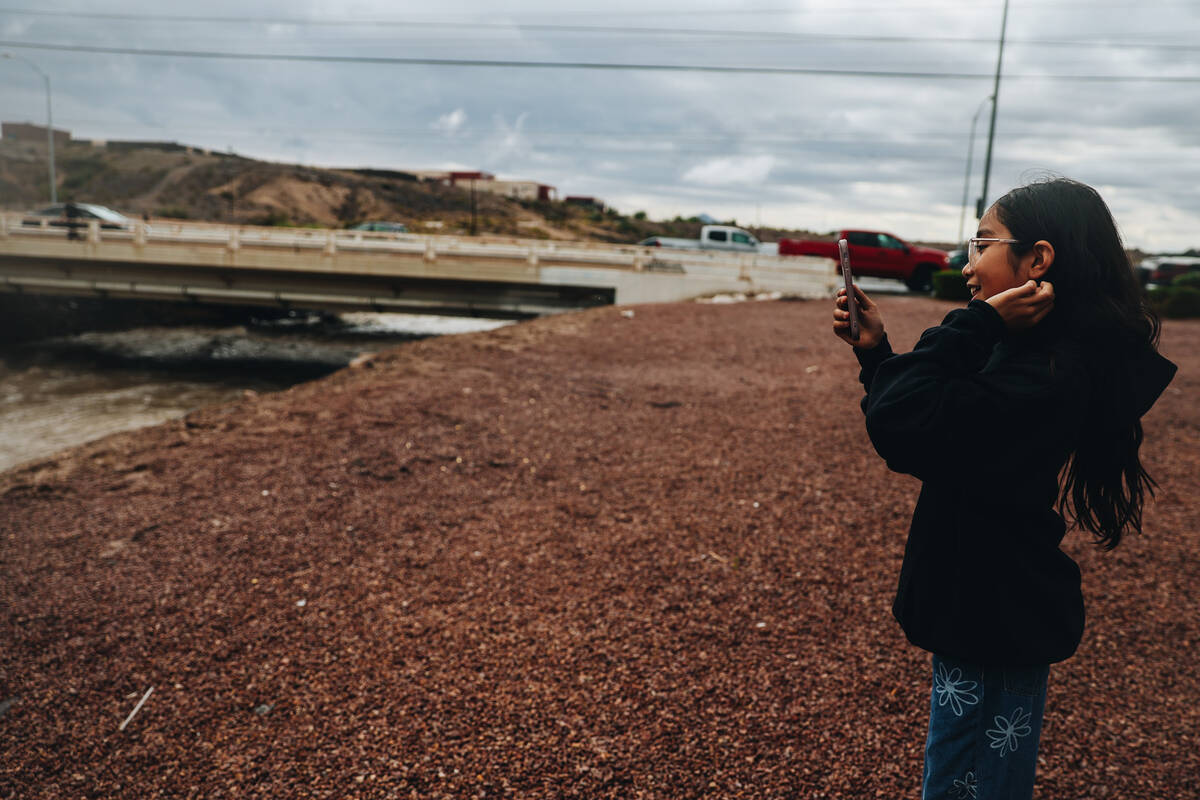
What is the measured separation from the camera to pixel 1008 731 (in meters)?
1.75

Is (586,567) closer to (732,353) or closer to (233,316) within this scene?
(732,353)

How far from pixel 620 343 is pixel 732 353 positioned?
195cm

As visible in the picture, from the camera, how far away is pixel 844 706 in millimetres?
3570

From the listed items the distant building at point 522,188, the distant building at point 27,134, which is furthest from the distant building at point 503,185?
the distant building at point 27,134

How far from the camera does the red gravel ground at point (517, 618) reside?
327 cm

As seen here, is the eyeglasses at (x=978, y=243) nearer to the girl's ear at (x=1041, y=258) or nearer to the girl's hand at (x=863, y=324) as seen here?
the girl's ear at (x=1041, y=258)

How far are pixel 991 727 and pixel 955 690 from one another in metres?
0.10

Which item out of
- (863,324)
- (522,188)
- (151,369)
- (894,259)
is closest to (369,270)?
(151,369)

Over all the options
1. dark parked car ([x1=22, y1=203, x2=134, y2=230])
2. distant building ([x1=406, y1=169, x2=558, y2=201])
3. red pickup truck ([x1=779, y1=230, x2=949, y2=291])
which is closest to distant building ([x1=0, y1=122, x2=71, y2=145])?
distant building ([x1=406, y1=169, x2=558, y2=201])

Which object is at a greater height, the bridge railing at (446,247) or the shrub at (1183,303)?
the bridge railing at (446,247)

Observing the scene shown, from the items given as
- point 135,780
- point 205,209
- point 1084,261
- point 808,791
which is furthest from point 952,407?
point 205,209

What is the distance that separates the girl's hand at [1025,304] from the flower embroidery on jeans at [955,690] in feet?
2.65

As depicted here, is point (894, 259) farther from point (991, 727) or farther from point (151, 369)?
point (991, 727)

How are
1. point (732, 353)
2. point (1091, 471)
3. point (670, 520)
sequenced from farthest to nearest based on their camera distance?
point (732, 353), point (670, 520), point (1091, 471)
